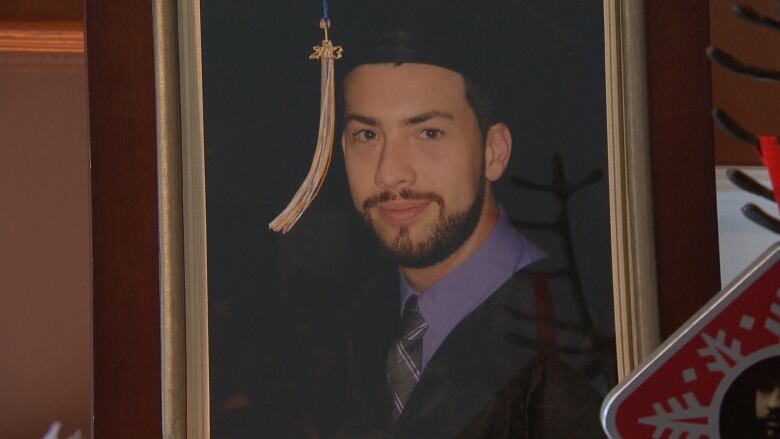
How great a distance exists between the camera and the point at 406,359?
0.69 metres

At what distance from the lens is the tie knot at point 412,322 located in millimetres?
697

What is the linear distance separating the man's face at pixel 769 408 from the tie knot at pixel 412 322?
9.6 inches

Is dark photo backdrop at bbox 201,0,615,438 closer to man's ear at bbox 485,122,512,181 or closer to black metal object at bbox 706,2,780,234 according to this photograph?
man's ear at bbox 485,122,512,181

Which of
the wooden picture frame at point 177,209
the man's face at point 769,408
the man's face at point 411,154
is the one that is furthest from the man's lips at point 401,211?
the man's face at point 769,408

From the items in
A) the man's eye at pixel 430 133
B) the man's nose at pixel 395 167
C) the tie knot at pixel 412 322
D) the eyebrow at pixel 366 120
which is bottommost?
the tie knot at pixel 412 322

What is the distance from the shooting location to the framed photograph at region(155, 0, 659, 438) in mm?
680

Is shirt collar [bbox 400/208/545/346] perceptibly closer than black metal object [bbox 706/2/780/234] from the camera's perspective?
No

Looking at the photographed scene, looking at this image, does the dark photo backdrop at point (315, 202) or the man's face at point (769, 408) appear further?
the dark photo backdrop at point (315, 202)

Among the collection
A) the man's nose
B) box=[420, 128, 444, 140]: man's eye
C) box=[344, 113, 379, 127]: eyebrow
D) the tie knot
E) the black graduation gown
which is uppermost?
box=[344, 113, 379, 127]: eyebrow

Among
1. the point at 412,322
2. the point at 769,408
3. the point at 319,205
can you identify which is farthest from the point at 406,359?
the point at 769,408

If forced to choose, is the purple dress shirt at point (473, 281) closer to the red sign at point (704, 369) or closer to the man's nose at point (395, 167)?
the man's nose at point (395, 167)

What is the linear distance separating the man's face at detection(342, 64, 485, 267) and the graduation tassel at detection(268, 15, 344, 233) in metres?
0.01

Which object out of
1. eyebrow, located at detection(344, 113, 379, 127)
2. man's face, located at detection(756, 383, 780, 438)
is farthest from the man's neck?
man's face, located at detection(756, 383, 780, 438)

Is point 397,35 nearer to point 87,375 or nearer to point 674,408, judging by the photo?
point 674,408
